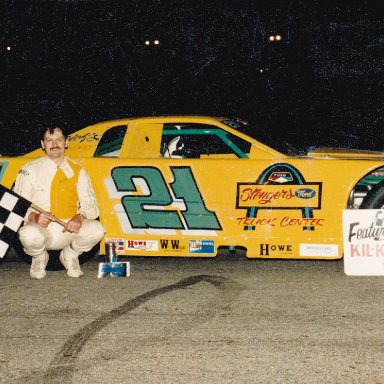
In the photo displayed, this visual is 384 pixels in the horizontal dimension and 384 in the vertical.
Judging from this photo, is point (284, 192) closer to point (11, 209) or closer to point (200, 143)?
point (200, 143)

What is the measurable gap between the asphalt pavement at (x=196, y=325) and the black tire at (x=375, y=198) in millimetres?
661

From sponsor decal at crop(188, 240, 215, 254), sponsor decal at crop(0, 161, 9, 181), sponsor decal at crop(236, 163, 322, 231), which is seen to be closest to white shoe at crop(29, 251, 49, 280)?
sponsor decal at crop(0, 161, 9, 181)

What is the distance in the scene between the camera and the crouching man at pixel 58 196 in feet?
17.5

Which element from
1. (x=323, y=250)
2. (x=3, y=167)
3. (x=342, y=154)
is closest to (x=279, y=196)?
(x=323, y=250)

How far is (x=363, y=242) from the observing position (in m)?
5.21

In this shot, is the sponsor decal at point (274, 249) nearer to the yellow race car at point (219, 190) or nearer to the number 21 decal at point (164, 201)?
the yellow race car at point (219, 190)

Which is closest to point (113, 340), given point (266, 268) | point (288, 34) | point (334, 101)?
point (266, 268)

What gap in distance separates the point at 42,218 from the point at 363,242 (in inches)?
112

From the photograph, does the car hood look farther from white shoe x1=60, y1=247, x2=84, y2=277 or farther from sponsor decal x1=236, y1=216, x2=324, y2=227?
white shoe x1=60, y1=247, x2=84, y2=277

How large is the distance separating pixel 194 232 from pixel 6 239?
1731 mm

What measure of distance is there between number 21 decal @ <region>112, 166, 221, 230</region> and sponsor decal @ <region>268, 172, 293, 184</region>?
633 millimetres

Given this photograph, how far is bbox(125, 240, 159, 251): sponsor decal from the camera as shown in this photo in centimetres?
557

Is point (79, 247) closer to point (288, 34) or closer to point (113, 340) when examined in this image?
point (113, 340)

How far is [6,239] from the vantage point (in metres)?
5.43
